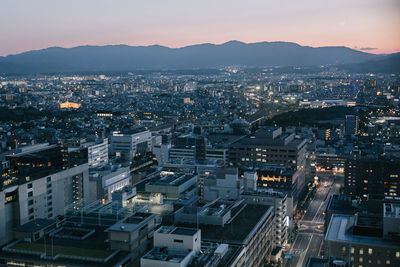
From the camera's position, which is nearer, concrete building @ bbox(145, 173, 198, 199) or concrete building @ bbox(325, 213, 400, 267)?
concrete building @ bbox(325, 213, 400, 267)

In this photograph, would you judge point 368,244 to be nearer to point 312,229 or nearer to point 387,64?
point 312,229

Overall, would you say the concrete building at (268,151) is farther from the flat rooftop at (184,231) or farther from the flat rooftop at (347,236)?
the flat rooftop at (184,231)

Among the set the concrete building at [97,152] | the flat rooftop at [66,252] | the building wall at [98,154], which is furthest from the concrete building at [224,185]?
the concrete building at [97,152]

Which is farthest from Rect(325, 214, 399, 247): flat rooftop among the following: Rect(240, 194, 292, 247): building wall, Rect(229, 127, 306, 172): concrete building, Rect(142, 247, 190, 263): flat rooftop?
Rect(229, 127, 306, 172): concrete building

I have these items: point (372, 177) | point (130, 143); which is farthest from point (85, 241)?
point (130, 143)

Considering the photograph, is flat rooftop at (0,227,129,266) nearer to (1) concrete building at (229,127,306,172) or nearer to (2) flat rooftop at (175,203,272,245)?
(2) flat rooftop at (175,203,272,245)

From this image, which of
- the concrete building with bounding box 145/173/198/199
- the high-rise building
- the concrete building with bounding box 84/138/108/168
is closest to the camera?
the concrete building with bounding box 145/173/198/199

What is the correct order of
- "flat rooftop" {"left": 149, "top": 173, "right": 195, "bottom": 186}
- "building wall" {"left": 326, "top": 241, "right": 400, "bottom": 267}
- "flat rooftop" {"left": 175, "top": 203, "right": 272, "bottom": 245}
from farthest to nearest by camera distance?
1. "flat rooftop" {"left": 149, "top": 173, "right": 195, "bottom": 186}
2. "flat rooftop" {"left": 175, "top": 203, "right": 272, "bottom": 245}
3. "building wall" {"left": 326, "top": 241, "right": 400, "bottom": 267}

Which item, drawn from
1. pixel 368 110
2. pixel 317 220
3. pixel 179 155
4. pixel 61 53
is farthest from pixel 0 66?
pixel 317 220
